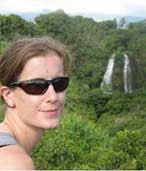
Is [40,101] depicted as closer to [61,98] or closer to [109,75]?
[61,98]

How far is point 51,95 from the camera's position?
1.07m

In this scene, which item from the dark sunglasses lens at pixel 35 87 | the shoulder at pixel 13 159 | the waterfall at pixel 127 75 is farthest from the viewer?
the waterfall at pixel 127 75

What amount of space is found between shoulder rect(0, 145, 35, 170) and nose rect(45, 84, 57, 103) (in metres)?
0.18

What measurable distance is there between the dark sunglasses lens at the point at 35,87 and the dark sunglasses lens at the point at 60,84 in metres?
0.02

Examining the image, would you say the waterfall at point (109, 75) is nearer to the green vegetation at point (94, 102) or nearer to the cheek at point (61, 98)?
the green vegetation at point (94, 102)

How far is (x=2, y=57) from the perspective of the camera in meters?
1.07

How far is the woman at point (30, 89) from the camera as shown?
1041 mm

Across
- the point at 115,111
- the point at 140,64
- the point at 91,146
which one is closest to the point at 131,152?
the point at 91,146

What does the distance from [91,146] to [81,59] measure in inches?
817

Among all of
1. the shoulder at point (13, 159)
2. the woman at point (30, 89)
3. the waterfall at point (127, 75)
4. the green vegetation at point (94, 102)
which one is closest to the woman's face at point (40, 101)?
the woman at point (30, 89)

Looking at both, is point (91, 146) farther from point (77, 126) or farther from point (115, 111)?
point (115, 111)

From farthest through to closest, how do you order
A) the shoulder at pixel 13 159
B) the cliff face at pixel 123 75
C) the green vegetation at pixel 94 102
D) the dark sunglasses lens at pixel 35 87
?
1. the cliff face at pixel 123 75
2. the green vegetation at pixel 94 102
3. the dark sunglasses lens at pixel 35 87
4. the shoulder at pixel 13 159

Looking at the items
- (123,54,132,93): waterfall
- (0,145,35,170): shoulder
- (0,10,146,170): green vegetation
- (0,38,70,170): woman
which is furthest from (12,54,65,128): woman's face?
(123,54,132,93): waterfall

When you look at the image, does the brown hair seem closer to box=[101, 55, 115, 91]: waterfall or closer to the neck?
the neck
